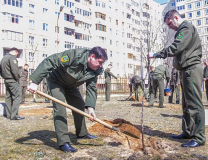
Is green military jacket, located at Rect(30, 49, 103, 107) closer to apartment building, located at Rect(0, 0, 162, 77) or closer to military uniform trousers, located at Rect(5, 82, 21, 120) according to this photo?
military uniform trousers, located at Rect(5, 82, 21, 120)

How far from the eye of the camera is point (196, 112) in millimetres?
4059

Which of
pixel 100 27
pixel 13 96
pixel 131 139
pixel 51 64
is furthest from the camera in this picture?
pixel 100 27

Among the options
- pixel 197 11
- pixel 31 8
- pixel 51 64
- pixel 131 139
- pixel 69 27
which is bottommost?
pixel 131 139

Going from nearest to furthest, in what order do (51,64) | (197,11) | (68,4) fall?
(51,64) < (68,4) < (197,11)

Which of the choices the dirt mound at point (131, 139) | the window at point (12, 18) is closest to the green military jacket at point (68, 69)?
the dirt mound at point (131, 139)

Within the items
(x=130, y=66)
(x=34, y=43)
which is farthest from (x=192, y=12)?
(x=34, y=43)

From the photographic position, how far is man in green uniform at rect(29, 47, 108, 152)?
3.75 meters

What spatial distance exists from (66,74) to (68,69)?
107 millimetres

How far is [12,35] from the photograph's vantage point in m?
32.1

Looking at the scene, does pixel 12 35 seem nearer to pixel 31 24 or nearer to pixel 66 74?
pixel 31 24

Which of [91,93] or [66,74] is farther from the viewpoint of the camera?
[91,93]

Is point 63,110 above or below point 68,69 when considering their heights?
below

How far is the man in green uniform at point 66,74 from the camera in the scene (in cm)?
375

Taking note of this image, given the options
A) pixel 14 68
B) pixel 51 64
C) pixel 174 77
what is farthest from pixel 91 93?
pixel 174 77
